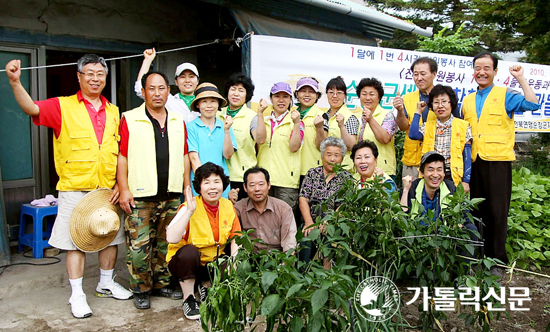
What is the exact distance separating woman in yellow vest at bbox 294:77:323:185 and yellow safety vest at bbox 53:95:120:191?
65.1 inches

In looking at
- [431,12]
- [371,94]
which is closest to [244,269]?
[371,94]

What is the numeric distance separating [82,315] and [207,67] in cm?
377

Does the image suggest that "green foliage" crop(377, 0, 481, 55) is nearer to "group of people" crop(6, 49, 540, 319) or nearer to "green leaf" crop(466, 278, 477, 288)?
"group of people" crop(6, 49, 540, 319)

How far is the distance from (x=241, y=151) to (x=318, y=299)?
2.27 meters

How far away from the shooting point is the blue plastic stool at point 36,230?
448 cm

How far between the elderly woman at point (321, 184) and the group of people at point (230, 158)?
1 centimetres

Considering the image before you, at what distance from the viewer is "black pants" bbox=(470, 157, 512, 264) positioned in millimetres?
4090

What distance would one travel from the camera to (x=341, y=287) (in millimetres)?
2061

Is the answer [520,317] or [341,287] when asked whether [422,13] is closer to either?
[520,317]

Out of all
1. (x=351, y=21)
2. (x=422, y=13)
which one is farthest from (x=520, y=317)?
(x=422, y=13)

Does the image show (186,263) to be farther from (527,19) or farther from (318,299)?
(527,19)

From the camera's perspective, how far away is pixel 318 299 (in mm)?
1959

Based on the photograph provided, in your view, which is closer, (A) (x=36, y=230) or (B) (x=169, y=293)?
(B) (x=169, y=293)

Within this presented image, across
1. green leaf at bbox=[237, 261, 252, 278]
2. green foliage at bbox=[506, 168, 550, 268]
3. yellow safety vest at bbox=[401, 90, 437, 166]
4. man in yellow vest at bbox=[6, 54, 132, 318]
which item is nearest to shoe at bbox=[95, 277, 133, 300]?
man in yellow vest at bbox=[6, 54, 132, 318]
